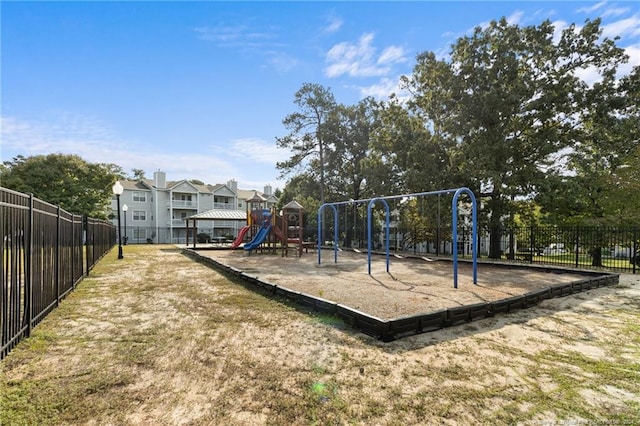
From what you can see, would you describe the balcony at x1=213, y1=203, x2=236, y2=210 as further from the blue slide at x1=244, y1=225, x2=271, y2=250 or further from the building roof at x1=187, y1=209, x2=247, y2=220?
the blue slide at x1=244, y1=225, x2=271, y2=250

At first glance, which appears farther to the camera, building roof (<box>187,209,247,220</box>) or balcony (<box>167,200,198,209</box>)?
balcony (<box>167,200,198,209</box>)

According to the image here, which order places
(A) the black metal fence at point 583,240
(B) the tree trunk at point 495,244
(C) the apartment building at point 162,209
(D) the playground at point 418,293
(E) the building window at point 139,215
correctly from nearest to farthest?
1. (D) the playground at point 418,293
2. (A) the black metal fence at point 583,240
3. (B) the tree trunk at point 495,244
4. (C) the apartment building at point 162,209
5. (E) the building window at point 139,215

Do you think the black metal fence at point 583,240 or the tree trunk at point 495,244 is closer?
the black metal fence at point 583,240

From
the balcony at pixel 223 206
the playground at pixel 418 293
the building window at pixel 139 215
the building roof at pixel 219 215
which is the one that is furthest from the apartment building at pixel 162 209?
the playground at pixel 418 293

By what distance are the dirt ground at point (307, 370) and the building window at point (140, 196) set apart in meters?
40.6

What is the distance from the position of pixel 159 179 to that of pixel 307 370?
43.9 metres

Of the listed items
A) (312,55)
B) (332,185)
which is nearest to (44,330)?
(312,55)

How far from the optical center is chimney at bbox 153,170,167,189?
1616 inches

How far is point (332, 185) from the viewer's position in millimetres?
26906

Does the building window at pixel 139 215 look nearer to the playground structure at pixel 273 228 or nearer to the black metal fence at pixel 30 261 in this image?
the playground structure at pixel 273 228

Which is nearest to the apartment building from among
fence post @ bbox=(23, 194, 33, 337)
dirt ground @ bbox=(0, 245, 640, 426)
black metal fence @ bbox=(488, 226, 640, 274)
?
black metal fence @ bbox=(488, 226, 640, 274)

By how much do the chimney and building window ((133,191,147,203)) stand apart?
204cm

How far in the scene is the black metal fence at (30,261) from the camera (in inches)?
134

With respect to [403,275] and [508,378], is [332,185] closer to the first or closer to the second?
[403,275]
